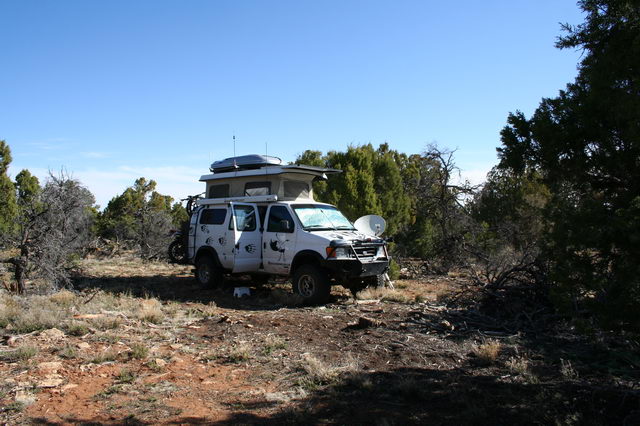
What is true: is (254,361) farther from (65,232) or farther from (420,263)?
(420,263)

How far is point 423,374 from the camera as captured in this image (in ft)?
18.5

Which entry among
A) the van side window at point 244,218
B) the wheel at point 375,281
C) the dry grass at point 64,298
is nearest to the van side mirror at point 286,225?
the van side window at point 244,218

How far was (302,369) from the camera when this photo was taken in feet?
19.1

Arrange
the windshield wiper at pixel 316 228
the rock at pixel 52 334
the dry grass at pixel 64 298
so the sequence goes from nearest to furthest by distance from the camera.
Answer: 1. the rock at pixel 52 334
2. the dry grass at pixel 64 298
3. the windshield wiper at pixel 316 228

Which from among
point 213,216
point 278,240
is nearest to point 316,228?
point 278,240

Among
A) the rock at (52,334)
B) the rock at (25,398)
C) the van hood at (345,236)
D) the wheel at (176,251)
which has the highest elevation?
the van hood at (345,236)

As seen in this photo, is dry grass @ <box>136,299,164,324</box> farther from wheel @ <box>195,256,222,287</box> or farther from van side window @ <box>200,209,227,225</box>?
van side window @ <box>200,209,227,225</box>

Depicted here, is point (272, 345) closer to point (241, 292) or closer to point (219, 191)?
point (241, 292)

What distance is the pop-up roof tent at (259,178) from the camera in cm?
1167

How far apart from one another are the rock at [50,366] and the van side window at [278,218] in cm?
565

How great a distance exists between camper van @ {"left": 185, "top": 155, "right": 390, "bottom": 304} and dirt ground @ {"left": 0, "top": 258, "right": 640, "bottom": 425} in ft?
3.94

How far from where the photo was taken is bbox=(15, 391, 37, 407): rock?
471 cm

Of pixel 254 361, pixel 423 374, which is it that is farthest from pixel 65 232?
pixel 423 374

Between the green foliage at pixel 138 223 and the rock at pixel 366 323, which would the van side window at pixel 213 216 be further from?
the green foliage at pixel 138 223
